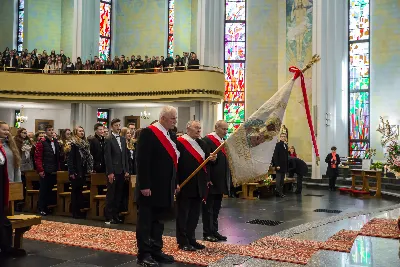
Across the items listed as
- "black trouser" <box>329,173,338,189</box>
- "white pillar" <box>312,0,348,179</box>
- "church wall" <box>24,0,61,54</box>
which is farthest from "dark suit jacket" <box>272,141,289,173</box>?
"church wall" <box>24,0,61,54</box>

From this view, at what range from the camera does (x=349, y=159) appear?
1989cm

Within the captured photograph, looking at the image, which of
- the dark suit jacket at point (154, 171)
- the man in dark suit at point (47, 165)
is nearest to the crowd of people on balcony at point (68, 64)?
the man in dark suit at point (47, 165)

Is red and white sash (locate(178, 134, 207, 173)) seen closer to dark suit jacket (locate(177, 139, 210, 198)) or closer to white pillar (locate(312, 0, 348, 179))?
dark suit jacket (locate(177, 139, 210, 198))

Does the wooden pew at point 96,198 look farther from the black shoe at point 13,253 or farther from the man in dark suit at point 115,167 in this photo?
the black shoe at point 13,253

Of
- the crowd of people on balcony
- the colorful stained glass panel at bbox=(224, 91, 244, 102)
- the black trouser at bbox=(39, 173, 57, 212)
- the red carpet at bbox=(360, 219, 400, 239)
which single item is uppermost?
the crowd of people on balcony

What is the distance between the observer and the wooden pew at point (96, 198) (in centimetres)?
919

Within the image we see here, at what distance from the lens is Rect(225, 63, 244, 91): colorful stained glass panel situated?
24000 mm

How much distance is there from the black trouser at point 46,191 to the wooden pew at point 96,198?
1178mm

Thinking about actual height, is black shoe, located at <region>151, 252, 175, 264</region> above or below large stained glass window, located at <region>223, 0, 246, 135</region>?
below

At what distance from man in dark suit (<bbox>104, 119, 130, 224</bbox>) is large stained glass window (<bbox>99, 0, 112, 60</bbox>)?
18138mm

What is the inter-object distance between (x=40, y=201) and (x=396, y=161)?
679 centimetres

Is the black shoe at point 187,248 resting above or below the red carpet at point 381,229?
below

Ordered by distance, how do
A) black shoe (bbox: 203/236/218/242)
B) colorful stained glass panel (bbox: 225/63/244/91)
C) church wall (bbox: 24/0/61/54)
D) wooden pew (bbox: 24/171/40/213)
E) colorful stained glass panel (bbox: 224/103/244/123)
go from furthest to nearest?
1. church wall (bbox: 24/0/61/54)
2. colorful stained glass panel (bbox: 225/63/244/91)
3. colorful stained glass panel (bbox: 224/103/244/123)
4. wooden pew (bbox: 24/171/40/213)
5. black shoe (bbox: 203/236/218/242)

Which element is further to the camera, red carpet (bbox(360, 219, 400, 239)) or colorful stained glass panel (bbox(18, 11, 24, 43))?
colorful stained glass panel (bbox(18, 11, 24, 43))
